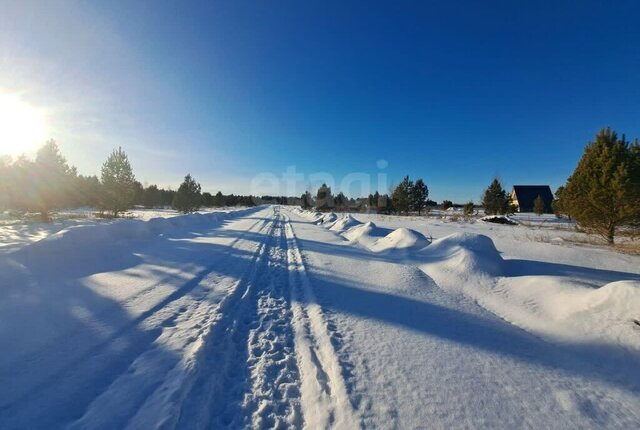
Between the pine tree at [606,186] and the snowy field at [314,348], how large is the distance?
727cm

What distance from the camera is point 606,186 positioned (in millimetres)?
12875

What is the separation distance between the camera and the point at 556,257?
9.75 meters

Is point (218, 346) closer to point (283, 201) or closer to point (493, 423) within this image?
point (493, 423)

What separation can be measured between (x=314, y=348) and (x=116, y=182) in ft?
107

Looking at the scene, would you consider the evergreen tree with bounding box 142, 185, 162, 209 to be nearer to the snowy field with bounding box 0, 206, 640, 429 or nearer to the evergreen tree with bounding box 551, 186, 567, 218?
the snowy field with bounding box 0, 206, 640, 429

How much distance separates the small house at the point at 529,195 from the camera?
56688mm

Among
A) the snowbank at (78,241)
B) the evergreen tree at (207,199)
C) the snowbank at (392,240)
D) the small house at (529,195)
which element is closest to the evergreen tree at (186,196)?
the snowbank at (78,241)

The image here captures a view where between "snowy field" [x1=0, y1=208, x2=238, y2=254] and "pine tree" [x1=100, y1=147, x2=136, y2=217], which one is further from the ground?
"pine tree" [x1=100, y1=147, x2=136, y2=217]

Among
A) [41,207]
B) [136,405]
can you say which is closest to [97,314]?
[136,405]

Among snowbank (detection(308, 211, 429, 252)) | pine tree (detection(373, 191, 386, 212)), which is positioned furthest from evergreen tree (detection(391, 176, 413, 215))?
snowbank (detection(308, 211, 429, 252))

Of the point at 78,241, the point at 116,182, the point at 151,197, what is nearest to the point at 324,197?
the point at 116,182

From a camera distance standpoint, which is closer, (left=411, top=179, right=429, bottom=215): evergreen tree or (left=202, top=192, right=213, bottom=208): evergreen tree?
(left=411, top=179, right=429, bottom=215): evergreen tree

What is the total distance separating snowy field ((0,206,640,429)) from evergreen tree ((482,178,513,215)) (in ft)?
116

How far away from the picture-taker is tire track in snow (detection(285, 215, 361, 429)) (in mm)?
2451
